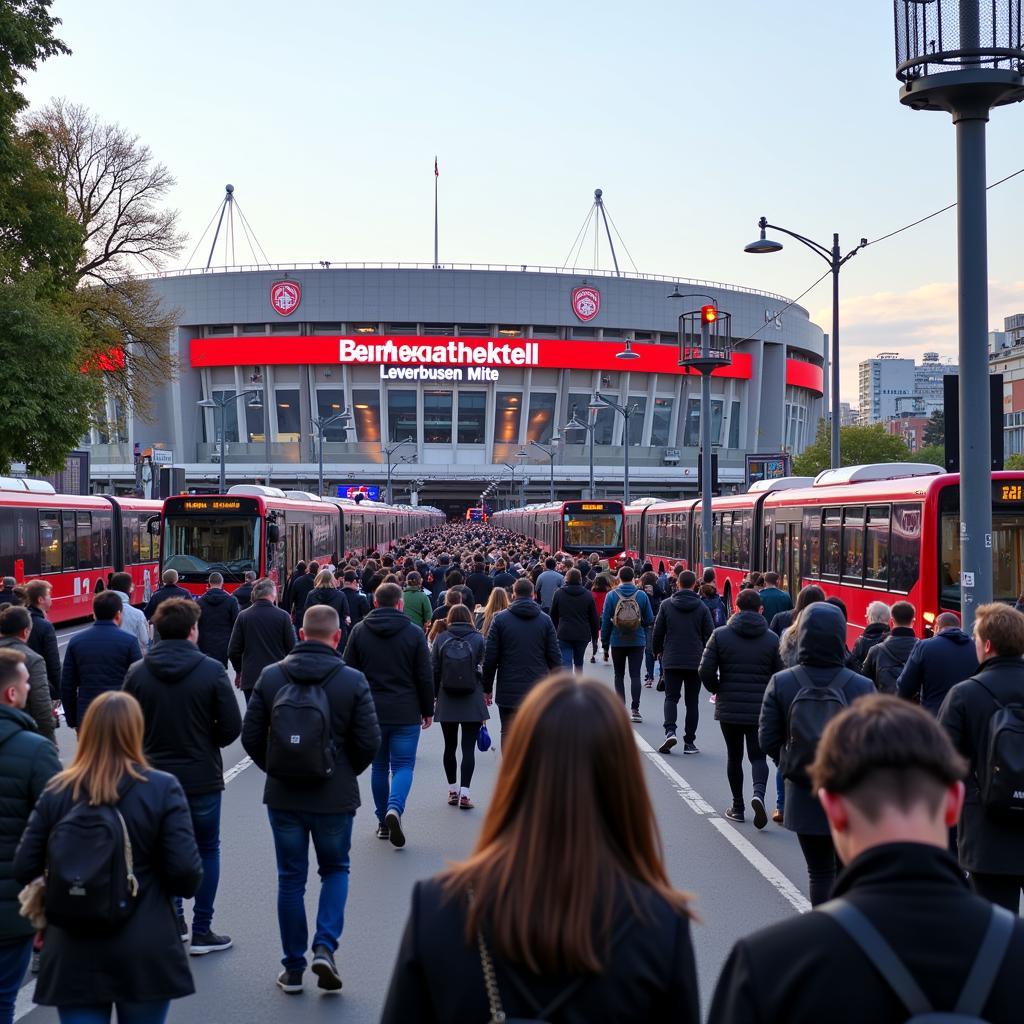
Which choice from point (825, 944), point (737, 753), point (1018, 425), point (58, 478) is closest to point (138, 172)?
point (58, 478)

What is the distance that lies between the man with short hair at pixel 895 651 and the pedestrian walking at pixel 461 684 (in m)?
3.11

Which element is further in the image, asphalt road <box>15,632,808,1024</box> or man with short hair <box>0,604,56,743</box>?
man with short hair <box>0,604,56,743</box>

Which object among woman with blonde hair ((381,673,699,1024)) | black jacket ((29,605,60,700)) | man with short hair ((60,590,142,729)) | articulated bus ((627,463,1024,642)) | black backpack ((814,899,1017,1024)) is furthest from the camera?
articulated bus ((627,463,1024,642))

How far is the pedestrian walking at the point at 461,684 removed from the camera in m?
10.0

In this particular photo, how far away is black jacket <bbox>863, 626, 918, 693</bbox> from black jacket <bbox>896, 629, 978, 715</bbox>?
51.3 inches

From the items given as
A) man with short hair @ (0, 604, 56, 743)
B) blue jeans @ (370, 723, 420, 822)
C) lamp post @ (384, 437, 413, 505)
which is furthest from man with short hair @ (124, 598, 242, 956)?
lamp post @ (384, 437, 413, 505)

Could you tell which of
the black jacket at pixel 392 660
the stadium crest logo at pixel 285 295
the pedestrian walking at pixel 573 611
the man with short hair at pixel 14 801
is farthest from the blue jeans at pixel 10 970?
the stadium crest logo at pixel 285 295

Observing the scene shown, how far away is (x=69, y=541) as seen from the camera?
2888cm

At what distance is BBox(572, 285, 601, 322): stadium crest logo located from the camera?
107312 mm

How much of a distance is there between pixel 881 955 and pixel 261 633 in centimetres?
909

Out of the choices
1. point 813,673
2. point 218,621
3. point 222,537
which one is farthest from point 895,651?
point 222,537

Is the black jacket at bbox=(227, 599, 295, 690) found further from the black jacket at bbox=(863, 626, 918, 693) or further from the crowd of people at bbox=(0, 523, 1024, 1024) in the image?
the black jacket at bbox=(863, 626, 918, 693)

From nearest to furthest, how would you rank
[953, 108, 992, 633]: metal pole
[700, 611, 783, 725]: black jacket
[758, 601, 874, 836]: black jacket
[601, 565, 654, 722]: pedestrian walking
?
[758, 601, 874, 836]: black jacket < [700, 611, 783, 725]: black jacket < [953, 108, 992, 633]: metal pole < [601, 565, 654, 722]: pedestrian walking

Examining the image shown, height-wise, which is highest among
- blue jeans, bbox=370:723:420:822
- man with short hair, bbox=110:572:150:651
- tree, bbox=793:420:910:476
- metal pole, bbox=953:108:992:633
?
tree, bbox=793:420:910:476
